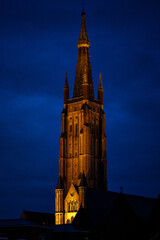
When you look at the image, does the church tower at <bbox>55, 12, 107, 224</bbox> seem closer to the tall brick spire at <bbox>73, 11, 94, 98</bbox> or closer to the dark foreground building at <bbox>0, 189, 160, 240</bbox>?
the tall brick spire at <bbox>73, 11, 94, 98</bbox>

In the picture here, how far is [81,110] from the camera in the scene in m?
134

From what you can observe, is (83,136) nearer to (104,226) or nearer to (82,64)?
(82,64)

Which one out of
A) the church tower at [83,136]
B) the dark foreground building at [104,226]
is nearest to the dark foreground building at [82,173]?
the church tower at [83,136]

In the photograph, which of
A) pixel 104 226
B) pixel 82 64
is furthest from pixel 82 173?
pixel 104 226

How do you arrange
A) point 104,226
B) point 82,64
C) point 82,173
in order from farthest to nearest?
1. point 82,64
2. point 82,173
3. point 104,226

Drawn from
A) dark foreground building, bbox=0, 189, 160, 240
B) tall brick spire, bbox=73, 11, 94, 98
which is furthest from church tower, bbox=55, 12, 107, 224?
dark foreground building, bbox=0, 189, 160, 240

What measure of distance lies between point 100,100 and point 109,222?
2843 inches

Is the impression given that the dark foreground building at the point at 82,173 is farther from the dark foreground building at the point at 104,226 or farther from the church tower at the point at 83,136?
the dark foreground building at the point at 104,226

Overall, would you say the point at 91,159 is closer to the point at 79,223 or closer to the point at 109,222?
the point at 79,223

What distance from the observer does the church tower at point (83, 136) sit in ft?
430

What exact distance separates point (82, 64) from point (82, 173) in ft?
106

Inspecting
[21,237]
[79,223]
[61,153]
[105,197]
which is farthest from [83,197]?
[21,237]

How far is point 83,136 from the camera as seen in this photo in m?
131

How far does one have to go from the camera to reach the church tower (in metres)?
131
